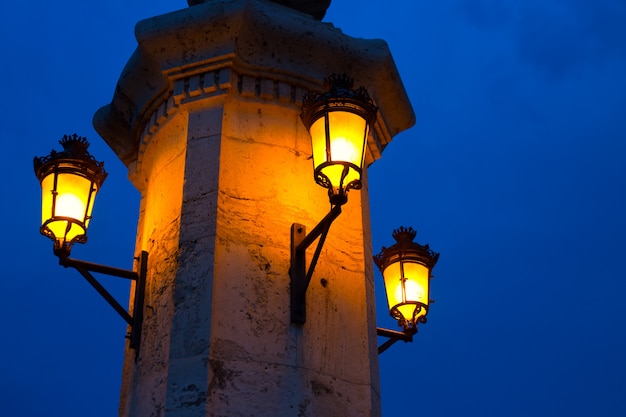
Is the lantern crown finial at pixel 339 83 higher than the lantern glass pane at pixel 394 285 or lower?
higher

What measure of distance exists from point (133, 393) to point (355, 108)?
2007 mm

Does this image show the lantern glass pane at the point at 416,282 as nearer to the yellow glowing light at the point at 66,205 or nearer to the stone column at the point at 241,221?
the stone column at the point at 241,221

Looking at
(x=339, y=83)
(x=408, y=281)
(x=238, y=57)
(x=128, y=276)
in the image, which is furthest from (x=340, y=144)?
(x=408, y=281)

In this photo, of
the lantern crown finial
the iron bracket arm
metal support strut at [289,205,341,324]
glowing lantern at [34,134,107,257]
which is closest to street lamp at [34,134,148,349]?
glowing lantern at [34,134,107,257]

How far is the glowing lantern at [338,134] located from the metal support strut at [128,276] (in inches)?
53.6

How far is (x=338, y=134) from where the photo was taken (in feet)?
13.5

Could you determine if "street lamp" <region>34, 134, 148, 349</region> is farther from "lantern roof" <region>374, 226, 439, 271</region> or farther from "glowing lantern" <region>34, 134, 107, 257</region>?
"lantern roof" <region>374, 226, 439, 271</region>

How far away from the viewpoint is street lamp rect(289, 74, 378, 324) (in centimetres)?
405

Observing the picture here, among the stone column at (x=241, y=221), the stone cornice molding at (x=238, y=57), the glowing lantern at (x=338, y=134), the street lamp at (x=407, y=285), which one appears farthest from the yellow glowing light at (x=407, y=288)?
the glowing lantern at (x=338, y=134)

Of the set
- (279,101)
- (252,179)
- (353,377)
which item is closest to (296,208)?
(252,179)

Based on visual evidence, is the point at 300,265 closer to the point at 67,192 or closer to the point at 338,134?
the point at 338,134

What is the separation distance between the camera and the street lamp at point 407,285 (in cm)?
551

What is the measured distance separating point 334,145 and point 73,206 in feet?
5.10

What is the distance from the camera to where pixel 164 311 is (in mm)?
4414
